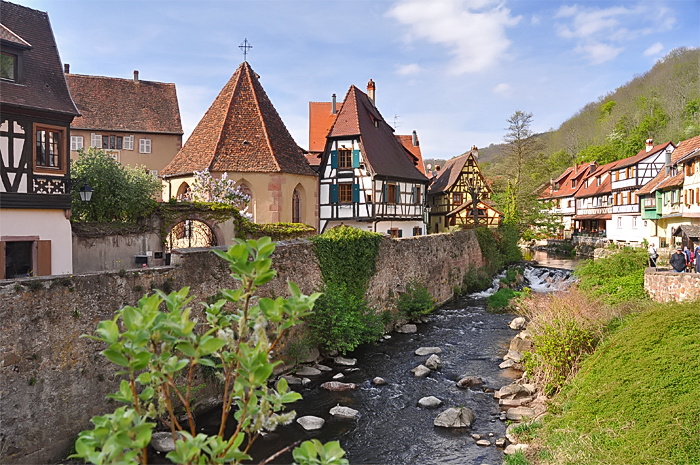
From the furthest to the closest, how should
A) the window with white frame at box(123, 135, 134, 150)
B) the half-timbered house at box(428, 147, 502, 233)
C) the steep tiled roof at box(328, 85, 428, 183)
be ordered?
the half-timbered house at box(428, 147, 502, 233)
the window with white frame at box(123, 135, 134, 150)
the steep tiled roof at box(328, 85, 428, 183)

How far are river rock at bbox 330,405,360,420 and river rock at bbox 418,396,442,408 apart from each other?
159 cm

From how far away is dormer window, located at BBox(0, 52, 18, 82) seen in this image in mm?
12336

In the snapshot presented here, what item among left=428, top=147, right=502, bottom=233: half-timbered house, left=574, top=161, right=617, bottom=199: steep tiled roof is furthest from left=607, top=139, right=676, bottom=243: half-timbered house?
left=428, top=147, right=502, bottom=233: half-timbered house

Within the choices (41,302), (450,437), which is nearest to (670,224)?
(450,437)

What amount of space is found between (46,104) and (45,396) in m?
7.66

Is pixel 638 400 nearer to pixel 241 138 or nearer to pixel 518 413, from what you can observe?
pixel 518 413

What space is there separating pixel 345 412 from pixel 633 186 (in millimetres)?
39916

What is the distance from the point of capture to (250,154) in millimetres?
22984

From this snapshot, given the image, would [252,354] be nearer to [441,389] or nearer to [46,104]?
[441,389]

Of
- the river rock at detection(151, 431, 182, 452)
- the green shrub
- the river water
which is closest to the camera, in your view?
the river rock at detection(151, 431, 182, 452)

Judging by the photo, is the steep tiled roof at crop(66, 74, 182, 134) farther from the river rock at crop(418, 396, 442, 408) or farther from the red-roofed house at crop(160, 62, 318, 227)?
the river rock at crop(418, 396, 442, 408)

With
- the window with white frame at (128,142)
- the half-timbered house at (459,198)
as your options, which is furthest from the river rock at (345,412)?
the half-timbered house at (459,198)

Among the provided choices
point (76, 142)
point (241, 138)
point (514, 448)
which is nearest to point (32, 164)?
point (241, 138)

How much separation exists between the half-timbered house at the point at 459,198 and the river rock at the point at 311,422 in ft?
106
